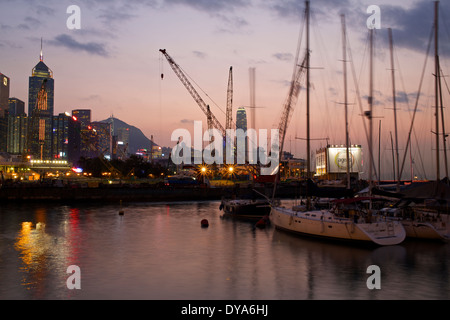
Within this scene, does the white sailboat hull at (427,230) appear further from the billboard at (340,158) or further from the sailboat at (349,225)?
the billboard at (340,158)

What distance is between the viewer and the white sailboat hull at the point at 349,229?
34.3 meters

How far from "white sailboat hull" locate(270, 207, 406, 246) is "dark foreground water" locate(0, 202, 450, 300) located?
94cm

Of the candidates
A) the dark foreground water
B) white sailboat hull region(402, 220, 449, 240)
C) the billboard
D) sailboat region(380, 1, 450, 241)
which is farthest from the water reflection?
the billboard

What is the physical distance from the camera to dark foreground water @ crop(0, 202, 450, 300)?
2394 centimetres

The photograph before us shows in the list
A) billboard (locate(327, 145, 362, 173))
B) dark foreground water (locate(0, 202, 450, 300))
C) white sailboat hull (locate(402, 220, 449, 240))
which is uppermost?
billboard (locate(327, 145, 362, 173))

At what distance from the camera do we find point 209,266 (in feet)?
102

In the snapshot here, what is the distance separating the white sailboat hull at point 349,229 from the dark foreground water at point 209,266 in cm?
94

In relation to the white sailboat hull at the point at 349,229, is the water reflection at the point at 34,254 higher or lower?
lower

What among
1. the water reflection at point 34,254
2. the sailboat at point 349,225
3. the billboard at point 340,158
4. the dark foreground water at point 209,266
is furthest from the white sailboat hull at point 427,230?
the billboard at point 340,158

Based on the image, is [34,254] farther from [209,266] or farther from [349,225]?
[349,225]

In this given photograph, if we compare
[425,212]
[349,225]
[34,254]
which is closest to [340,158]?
[425,212]

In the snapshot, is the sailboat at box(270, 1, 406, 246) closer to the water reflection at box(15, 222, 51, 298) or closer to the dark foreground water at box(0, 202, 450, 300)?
the dark foreground water at box(0, 202, 450, 300)

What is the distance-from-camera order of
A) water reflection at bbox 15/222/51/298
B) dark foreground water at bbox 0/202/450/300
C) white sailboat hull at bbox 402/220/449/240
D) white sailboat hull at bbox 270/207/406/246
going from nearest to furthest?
1. dark foreground water at bbox 0/202/450/300
2. water reflection at bbox 15/222/51/298
3. white sailboat hull at bbox 270/207/406/246
4. white sailboat hull at bbox 402/220/449/240

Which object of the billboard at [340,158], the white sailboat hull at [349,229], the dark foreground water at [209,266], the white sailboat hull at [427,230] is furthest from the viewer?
the billboard at [340,158]
